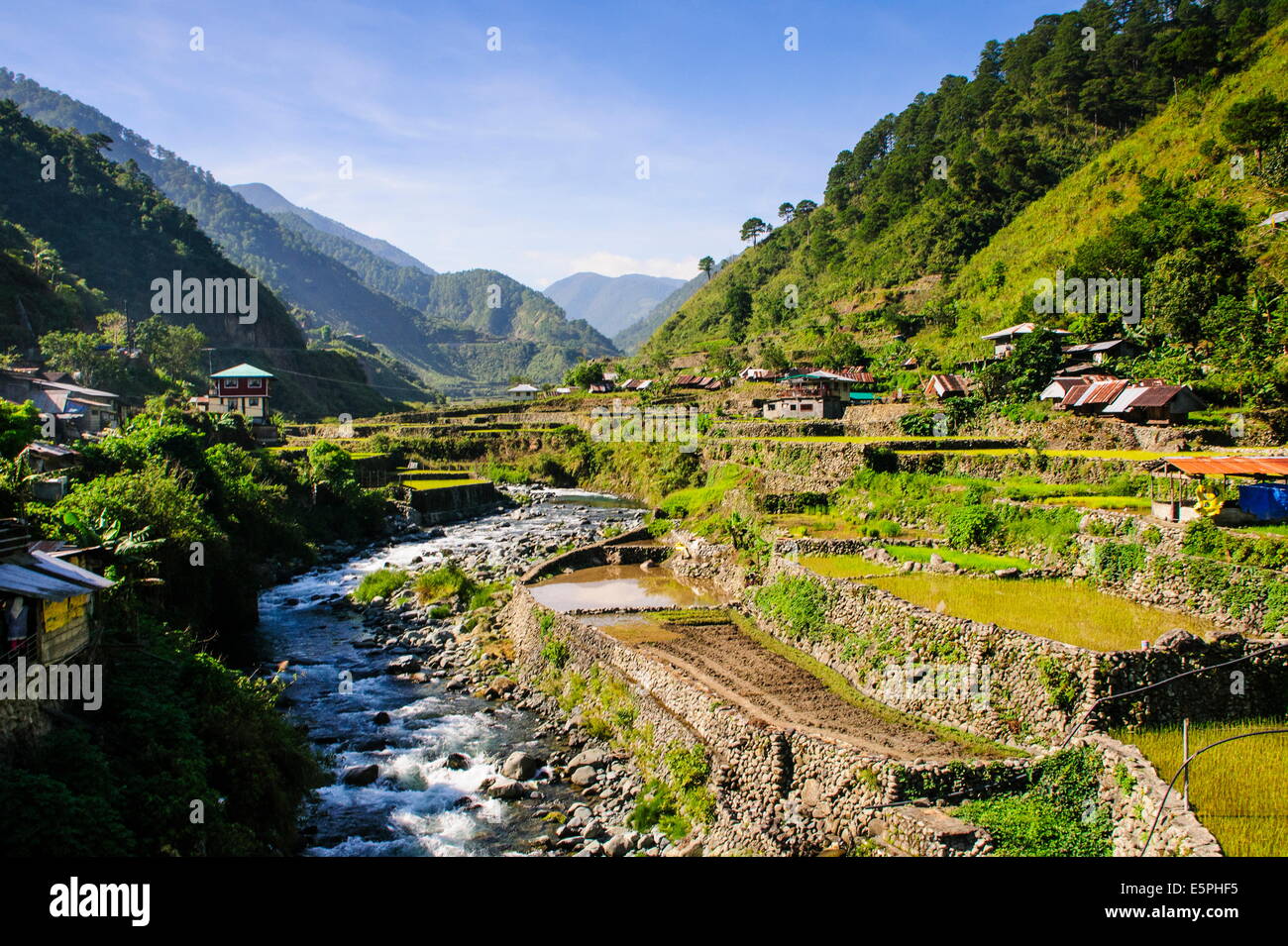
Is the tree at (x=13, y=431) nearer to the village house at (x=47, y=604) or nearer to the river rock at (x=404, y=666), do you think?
the village house at (x=47, y=604)

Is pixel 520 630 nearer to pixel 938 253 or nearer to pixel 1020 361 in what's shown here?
pixel 1020 361

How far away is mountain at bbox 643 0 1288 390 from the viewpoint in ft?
159

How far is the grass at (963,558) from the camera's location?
21711mm

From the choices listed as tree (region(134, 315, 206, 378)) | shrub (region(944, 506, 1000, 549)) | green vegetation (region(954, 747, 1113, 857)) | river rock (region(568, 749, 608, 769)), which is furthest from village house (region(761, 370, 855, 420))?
tree (region(134, 315, 206, 378))

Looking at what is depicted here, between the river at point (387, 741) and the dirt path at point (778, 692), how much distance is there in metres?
4.24

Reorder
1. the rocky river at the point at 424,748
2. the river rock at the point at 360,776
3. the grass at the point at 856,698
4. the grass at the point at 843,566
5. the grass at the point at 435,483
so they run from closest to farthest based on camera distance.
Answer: the grass at the point at 856,698, the rocky river at the point at 424,748, the river rock at the point at 360,776, the grass at the point at 843,566, the grass at the point at 435,483

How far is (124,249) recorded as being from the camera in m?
105

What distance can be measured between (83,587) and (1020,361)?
43.9 m

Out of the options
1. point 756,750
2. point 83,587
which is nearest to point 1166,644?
point 756,750

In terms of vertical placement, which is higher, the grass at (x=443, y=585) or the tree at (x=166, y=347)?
the tree at (x=166, y=347)

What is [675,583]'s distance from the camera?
94.3 ft

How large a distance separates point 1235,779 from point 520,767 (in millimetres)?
13141

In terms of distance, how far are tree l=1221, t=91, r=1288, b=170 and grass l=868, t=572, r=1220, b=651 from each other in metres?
50.1

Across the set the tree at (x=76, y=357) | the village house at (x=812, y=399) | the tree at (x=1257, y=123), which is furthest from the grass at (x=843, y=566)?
the tree at (x=76, y=357)
